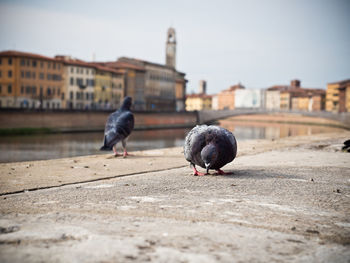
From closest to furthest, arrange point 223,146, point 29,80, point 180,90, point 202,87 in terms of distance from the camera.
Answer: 1. point 223,146
2. point 29,80
3. point 180,90
4. point 202,87

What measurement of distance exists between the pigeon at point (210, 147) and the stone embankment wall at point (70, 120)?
122ft

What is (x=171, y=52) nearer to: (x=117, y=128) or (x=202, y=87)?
(x=202, y=87)

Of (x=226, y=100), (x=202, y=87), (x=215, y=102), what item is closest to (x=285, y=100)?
(x=226, y=100)

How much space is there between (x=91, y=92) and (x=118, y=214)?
6964 cm

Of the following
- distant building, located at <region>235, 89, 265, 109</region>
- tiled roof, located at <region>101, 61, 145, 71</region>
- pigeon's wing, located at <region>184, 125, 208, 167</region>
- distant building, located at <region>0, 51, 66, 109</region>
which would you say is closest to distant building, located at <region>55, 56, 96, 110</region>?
distant building, located at <region>0, 51, 66, 109</region>

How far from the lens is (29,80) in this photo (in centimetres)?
6159

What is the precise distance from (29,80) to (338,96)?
69352 millimetres

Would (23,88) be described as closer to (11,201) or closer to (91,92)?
(91,92)

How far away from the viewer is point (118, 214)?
16.1 ft

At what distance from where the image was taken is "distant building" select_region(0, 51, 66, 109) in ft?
195

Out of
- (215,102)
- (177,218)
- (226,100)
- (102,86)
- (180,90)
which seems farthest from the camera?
(215,102)

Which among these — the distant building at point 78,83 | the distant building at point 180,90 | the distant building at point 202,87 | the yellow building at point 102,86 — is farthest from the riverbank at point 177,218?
the distant building at point 202,87

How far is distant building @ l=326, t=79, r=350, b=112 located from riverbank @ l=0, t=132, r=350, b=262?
92891mm

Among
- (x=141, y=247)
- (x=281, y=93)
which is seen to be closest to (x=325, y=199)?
(x=141, y=247)
